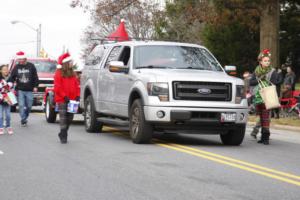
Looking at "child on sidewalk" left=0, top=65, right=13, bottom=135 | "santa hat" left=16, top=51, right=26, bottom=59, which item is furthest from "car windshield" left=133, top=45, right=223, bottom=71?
"santa hat" left=16, top=51, right=26, bottom=59

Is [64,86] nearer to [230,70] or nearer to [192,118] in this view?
[192,118]

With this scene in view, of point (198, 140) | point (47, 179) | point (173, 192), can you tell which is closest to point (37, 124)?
point (198, 140)

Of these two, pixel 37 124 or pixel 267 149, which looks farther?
pixel 37 124

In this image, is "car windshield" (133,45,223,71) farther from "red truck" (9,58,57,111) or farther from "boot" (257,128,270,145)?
"red truck" (9,58,57,111)

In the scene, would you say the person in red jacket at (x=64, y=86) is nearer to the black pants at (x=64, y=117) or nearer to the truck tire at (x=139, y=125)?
the black pants at (x=64, y=117)

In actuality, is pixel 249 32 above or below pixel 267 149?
above

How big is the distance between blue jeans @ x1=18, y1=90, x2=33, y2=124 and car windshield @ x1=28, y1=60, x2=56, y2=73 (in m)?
9.00

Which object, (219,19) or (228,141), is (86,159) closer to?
(228,141)

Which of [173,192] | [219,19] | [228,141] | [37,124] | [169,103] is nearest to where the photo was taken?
[173,192]

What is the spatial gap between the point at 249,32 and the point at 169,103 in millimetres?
23936

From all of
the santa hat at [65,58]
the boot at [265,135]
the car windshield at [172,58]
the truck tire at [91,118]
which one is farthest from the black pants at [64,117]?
the boot at [265,135]

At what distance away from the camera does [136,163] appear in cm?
1027

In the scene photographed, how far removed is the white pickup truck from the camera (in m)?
12.7

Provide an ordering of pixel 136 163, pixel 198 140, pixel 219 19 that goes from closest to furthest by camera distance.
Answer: pixel 136 163 < pixel 198 140 < pixel 219 19
